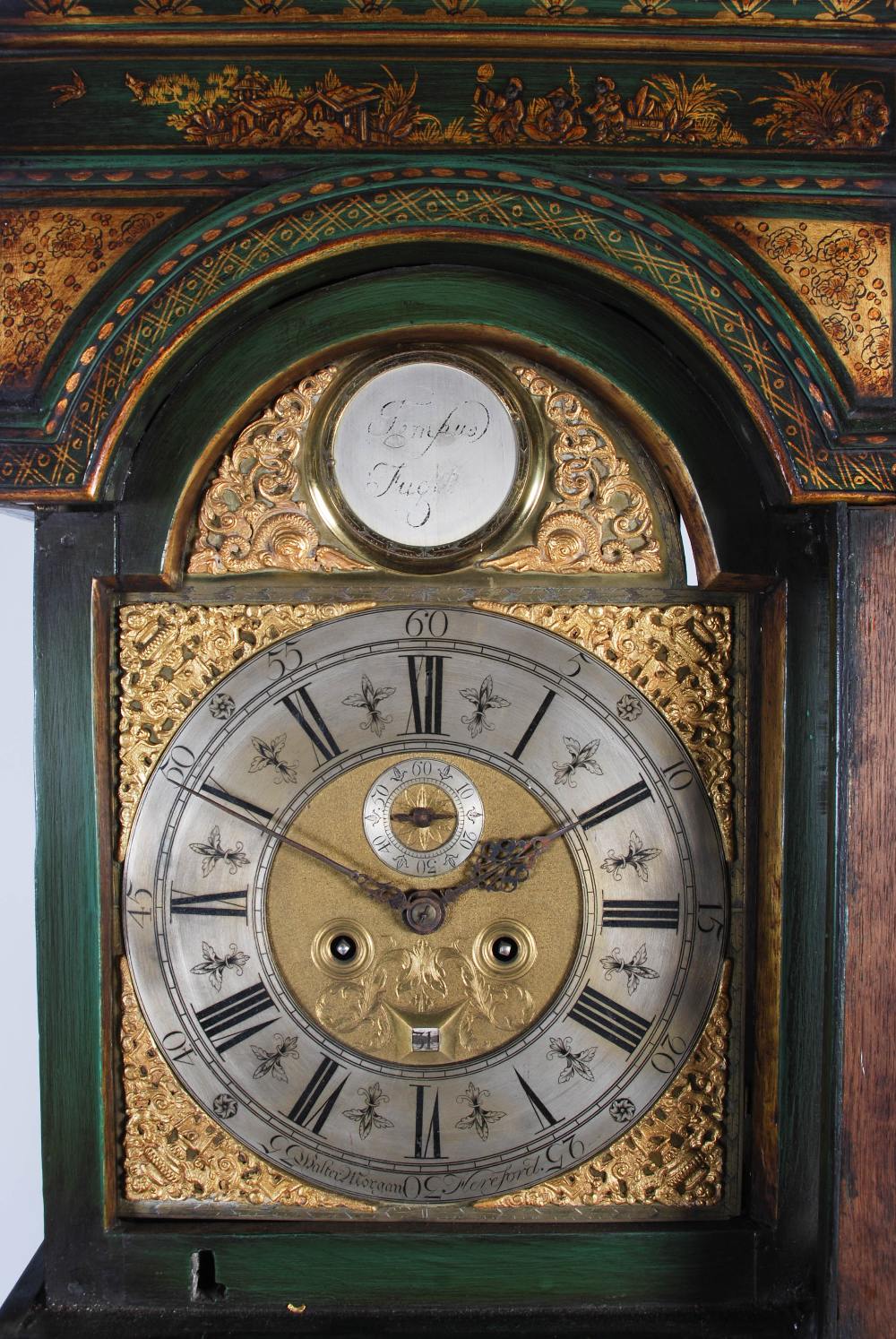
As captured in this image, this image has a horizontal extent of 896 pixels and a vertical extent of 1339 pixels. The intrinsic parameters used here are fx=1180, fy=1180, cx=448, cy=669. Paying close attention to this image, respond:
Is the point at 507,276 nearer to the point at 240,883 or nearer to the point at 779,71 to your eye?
the point at 779,71

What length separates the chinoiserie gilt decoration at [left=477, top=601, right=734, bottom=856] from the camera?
7.26 ft

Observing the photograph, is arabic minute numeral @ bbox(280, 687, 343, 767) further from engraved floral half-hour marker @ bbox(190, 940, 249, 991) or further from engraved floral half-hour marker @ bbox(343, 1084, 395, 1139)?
engraved floral half-hour marker @ bbox(343, 1084, 395, 1139)

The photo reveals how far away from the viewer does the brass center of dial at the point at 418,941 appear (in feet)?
7.20

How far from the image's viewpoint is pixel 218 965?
2.20 m

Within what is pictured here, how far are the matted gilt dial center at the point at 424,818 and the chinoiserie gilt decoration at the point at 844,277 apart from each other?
101 centimetres

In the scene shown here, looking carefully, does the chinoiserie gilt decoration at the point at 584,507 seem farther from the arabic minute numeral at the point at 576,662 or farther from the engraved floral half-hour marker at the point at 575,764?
the engraved floral half-hour marker at the point at 575,764

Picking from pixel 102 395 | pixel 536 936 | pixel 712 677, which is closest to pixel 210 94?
pixel 102 395

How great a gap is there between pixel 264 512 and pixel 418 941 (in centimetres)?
85

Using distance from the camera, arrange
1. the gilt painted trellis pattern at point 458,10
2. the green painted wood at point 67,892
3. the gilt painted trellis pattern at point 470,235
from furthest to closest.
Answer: the green painted wood at point 67,892 → the gilt painted trellis pattern at point 470,235 → the gilt painted trellis pattern at point 458,10

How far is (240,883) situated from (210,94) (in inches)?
54.6

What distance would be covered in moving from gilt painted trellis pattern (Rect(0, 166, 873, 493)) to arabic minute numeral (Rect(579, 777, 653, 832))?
62cm

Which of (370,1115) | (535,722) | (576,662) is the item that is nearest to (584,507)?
(576,662)

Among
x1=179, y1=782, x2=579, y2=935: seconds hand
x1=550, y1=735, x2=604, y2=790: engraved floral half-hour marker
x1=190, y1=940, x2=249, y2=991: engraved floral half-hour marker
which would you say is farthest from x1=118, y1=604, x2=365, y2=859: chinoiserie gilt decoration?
x1=550, y1=735, x2=604, y2=790: engraved floral half-hour marker
